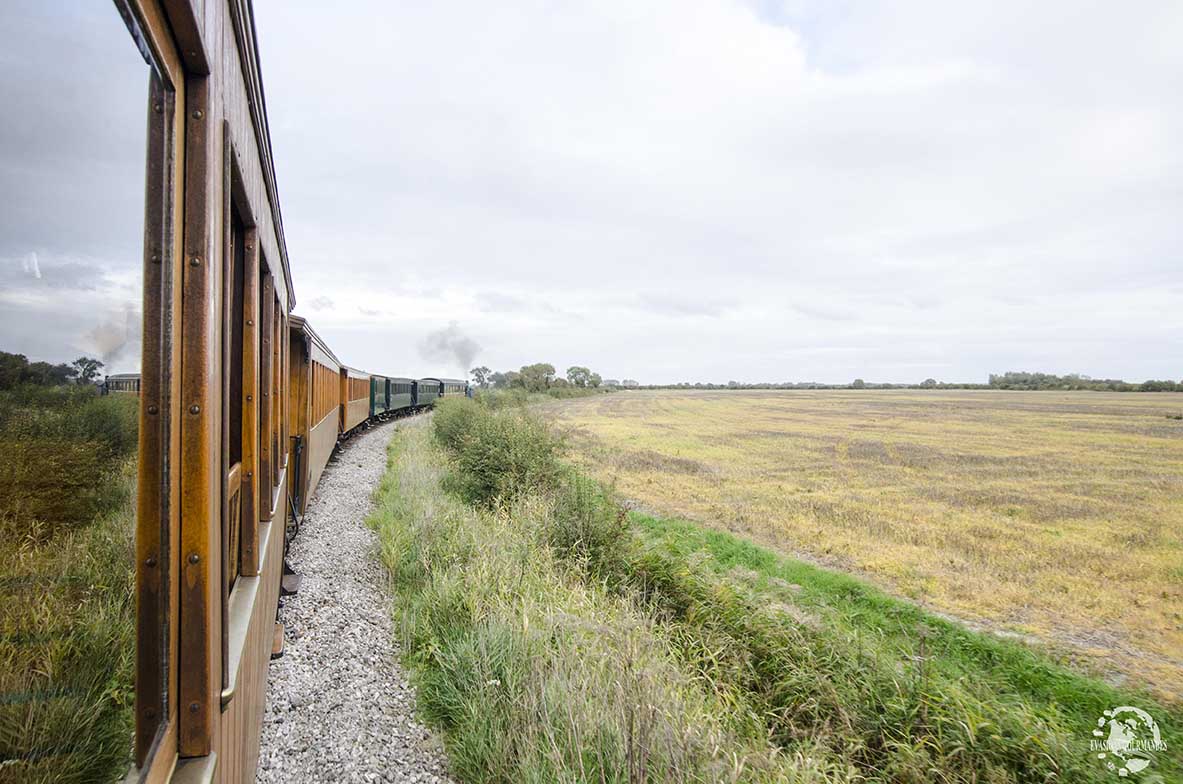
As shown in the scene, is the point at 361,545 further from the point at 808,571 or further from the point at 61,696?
the point at 808,571

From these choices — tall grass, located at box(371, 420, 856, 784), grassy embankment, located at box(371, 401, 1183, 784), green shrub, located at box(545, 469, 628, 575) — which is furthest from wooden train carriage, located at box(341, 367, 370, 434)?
tall grass, located at box(371, 420, 856, 784)

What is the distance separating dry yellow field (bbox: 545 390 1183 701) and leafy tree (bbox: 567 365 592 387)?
231ft

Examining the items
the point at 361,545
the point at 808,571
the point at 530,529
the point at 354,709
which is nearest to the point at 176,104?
the point at 354,709

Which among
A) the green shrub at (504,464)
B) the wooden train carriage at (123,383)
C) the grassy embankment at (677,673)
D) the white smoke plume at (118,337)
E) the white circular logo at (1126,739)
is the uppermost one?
the white smoke plume at (118,337)

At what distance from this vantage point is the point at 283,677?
4.29 metres

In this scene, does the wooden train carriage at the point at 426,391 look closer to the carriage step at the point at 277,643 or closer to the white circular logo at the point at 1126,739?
the carriage step at the point at 277,643

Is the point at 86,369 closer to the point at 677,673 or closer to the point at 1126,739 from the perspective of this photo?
the point at 677,673

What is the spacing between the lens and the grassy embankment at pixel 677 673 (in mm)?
3555

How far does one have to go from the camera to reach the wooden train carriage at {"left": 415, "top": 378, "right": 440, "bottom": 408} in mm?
33312

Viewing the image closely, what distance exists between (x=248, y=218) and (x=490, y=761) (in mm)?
3314

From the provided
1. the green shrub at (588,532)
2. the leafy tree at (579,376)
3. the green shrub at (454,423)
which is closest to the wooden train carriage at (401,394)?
the green shrub at (454,423)

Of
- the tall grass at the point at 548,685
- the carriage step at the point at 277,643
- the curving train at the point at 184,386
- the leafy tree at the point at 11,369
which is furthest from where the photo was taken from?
the carriage step at the point at 277,643

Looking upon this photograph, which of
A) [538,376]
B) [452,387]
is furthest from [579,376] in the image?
[452,387]

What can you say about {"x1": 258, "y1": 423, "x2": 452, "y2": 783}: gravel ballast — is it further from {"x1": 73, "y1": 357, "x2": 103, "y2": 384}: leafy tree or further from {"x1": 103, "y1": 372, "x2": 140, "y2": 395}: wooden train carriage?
{"x1": 73, "y1": 357, "x2": 103, "y2": 384}: leafy tree
